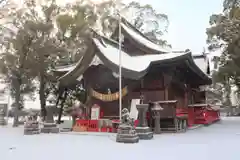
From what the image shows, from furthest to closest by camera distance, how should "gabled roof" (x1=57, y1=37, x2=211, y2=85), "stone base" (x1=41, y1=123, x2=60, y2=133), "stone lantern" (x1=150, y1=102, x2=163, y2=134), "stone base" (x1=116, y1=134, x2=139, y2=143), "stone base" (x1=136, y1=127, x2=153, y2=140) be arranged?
"stone base" (x1=41, y1=123, x2=60, y2=133) → "gabled roof" (x1=57, y1=37, x2=211, y2=85) → "stone lantern" (x1=150, y1=102, x2=163, y2=134) → "stone base" (x1=136, y1=127, x2=153, y2=140) → "stone base" (x1=116, y1=134, x2=139, y2=143)

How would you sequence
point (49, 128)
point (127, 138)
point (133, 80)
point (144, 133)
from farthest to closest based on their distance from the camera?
point (133, 80), point (49, 128), point (144, 133), point (127, 138)

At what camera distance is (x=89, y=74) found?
44.8ft

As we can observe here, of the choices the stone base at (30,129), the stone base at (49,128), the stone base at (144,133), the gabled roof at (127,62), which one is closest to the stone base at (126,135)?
the stone base at (144,133)

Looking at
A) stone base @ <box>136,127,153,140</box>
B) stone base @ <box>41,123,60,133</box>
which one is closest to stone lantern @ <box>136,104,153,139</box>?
stone base @ <box>136,127,153,140</box>

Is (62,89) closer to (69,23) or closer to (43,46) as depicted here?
(43,46)

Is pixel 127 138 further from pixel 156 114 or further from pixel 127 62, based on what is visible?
pixel 127 62

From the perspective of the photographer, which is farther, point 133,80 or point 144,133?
point 133,80

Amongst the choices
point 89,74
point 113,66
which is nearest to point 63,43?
point 89,74

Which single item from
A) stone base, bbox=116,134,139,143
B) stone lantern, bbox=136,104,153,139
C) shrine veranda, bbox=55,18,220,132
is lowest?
stone base, bbox=116,134,139,143

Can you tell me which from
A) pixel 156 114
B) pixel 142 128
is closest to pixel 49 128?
pixel 142 128

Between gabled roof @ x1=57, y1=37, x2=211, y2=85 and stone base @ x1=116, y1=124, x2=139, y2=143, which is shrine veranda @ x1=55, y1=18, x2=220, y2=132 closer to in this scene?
gabled roof @ x1=57, y1=37, x2=211, y2=85

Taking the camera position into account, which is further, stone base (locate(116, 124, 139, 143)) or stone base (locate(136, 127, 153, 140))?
stone base (locate(136, 127, 153, 140))

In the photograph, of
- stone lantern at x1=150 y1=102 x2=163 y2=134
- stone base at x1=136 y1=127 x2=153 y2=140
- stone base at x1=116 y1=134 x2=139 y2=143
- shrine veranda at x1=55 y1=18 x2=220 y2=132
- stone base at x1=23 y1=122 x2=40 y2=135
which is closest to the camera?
stone base at x1=116 y1=134 x2=139 y2=143

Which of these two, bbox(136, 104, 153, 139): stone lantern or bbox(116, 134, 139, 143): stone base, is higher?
bbox(136, 104, 153, 139): stone lantern
